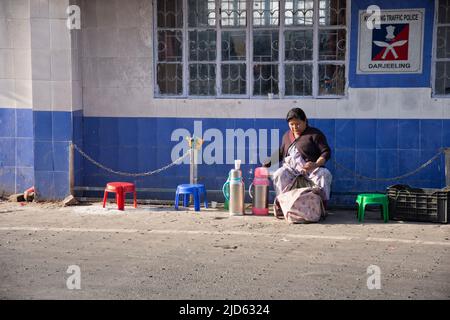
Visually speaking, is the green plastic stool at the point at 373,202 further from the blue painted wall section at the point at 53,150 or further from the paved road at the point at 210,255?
the blue painted wall section at the point at 53,150

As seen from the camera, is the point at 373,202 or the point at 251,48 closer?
the point at 373,202

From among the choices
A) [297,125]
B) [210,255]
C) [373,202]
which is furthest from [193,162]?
[210,255]

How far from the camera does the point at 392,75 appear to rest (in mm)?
10305

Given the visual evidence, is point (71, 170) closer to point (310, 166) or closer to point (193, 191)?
point (193, 191)

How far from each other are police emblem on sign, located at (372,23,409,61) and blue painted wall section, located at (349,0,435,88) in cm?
25

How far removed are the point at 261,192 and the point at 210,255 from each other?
2.38 m

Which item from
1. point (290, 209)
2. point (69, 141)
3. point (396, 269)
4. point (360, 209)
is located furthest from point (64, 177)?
point (396, 269)

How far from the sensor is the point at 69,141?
10.7 metres

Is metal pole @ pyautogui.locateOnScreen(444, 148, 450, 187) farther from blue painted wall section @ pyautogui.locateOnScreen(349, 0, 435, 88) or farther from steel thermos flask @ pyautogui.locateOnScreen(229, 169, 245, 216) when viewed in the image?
steel thermos flask @ pyautogui.locateOnScreen(229, 169, 245, 216)

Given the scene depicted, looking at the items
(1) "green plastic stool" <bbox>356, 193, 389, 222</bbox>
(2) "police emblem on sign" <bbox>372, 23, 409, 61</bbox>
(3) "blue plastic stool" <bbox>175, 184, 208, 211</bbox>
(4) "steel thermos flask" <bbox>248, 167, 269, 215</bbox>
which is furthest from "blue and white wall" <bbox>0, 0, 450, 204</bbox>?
(1) "green plastic stool" <bbox>356, 193, 389, 222</bbox>

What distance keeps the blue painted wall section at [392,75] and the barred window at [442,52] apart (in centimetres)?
11

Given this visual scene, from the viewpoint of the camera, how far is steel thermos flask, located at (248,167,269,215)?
995cm

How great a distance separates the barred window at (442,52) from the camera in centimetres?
1012

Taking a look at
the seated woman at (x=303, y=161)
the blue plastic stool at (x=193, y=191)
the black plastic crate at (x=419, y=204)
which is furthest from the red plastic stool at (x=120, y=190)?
the black plastic crate at (x=419, y=204)
